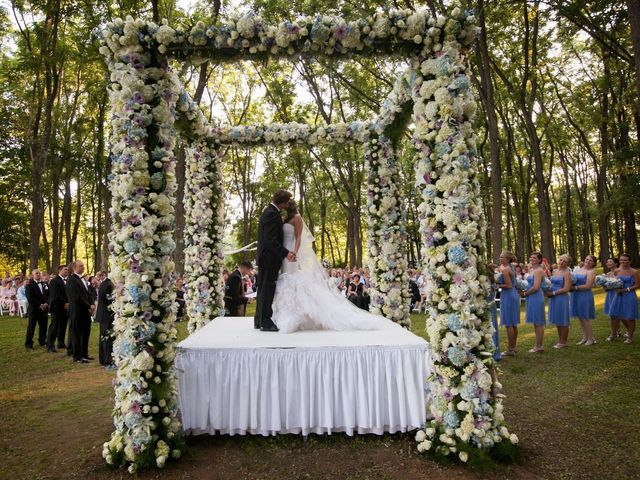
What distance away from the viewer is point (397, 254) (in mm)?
8406

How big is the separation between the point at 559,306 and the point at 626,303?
1541mm

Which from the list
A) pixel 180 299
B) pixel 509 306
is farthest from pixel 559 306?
pixel 180 299

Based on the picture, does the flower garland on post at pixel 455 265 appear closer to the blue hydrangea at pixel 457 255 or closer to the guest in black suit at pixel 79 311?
the blue hydrangea at pixel 457 255

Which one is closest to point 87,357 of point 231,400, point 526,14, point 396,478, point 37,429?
point 37,429

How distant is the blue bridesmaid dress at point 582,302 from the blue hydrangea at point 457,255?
6.68 meters

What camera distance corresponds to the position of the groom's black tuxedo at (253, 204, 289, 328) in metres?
6.55

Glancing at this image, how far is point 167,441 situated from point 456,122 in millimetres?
4632

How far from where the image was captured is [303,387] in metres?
5.21

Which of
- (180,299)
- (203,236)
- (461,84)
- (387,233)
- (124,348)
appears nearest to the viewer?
(124,348)

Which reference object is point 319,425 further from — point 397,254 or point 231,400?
point 397,254

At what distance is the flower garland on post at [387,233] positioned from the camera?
8336mm

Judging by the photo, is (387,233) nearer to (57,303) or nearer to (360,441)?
(360,441)

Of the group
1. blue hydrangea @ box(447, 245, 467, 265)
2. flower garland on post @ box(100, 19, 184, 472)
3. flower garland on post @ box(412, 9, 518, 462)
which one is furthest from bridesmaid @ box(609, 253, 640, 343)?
flower garland on post @ box(100, 19, 184, 472)

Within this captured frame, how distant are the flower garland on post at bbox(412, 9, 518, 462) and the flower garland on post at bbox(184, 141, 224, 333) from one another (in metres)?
5.21
